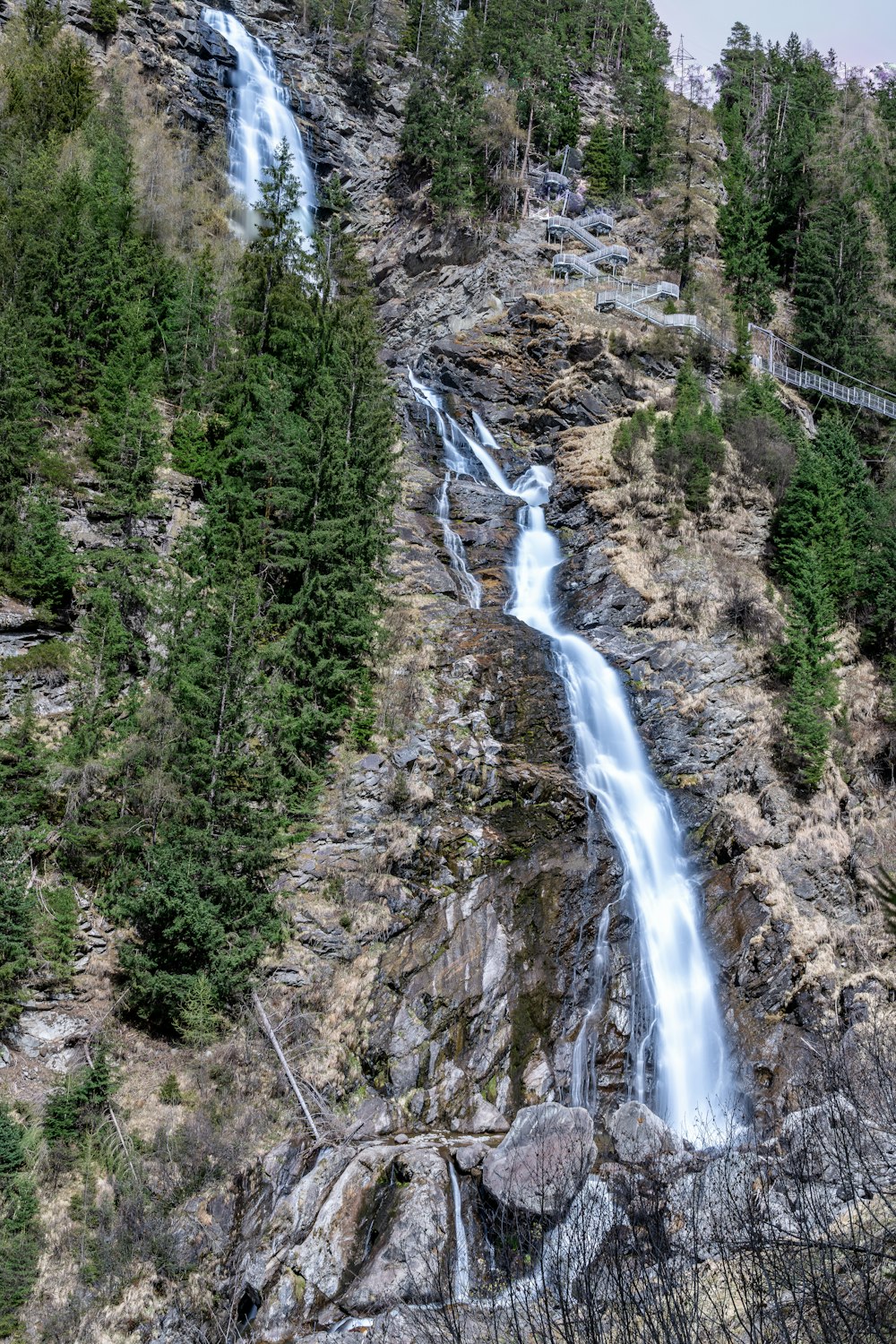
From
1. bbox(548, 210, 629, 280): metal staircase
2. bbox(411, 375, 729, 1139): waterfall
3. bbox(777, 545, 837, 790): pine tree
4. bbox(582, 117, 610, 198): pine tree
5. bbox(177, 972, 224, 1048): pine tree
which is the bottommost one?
bbox(177, 972, 224, 1048): pine tree

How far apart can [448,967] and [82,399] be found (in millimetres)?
22603

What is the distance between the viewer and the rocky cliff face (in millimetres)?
15188

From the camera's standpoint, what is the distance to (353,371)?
29641 millimetres

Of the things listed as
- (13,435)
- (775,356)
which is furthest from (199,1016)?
(775,356)

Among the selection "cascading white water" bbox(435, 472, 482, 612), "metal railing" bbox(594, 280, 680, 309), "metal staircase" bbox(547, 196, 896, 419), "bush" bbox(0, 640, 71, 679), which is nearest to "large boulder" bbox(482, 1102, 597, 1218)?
"bush" bbox(0, 640, 71, 679)

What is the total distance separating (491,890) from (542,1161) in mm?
7882

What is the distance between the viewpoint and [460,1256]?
45.5ft

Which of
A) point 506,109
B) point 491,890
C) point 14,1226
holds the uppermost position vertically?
point 506,109

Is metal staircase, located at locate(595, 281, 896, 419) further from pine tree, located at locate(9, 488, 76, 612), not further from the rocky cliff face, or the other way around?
pine tree, located at locate(9, 488, 76, 612)

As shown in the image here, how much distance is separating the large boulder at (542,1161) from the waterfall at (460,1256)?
0.65 meters

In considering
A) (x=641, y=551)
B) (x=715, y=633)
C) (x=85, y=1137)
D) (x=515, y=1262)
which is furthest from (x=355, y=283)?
(x=515, y=1262)

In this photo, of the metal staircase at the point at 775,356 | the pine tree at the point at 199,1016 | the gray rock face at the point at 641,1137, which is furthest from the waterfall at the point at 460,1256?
the metal staircase at the point at 775,356

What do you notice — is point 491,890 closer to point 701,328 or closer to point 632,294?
point 701,328

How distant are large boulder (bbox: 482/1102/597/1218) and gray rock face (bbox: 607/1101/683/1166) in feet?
3.25
